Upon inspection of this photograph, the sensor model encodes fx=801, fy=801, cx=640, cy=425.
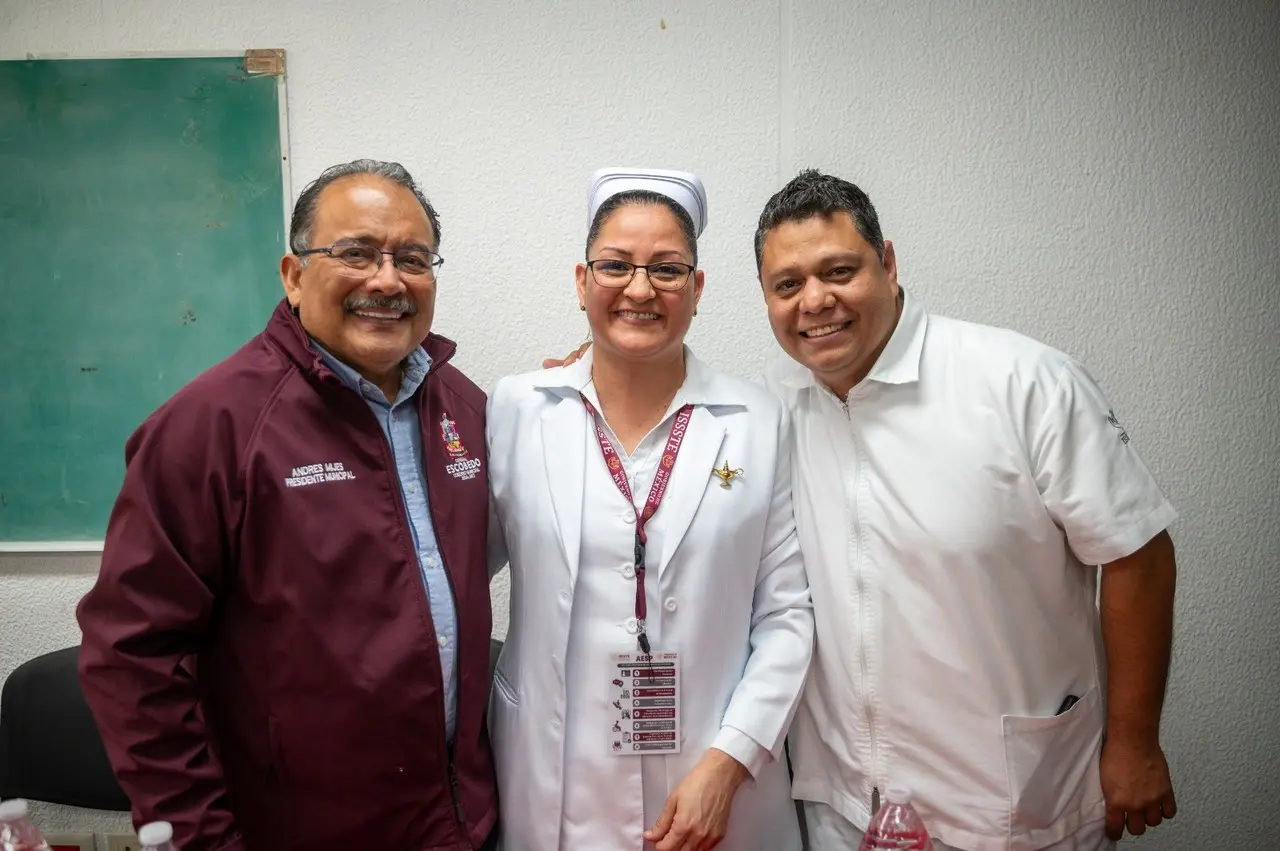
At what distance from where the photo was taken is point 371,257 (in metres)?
1.51

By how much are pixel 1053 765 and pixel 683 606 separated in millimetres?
824

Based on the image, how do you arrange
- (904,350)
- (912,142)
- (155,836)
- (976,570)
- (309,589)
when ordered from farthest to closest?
(912,142)
(904,350)
(976,570)
(309,589)
(155,836)

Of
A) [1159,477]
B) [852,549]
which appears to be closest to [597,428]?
[852,549]

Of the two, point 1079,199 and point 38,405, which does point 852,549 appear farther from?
point 38,405

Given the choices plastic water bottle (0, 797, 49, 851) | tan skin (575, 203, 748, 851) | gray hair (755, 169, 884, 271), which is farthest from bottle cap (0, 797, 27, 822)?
gray hair (755, 169, 884, 271)

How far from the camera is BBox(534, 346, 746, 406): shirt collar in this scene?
176 centimetres

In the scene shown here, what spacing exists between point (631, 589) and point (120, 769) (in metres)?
0.91

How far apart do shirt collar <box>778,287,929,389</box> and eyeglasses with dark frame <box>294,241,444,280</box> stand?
952 mm

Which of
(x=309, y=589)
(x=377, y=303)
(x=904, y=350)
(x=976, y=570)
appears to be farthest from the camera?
(x=904, y=350)

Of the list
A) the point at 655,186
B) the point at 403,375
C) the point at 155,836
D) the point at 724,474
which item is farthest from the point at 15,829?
the point at 655,186

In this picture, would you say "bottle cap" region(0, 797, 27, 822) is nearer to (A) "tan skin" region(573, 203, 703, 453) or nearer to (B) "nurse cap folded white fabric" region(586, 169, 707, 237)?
(A) "tan skin" region(573, 203, 703, 453)

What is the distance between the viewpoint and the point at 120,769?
1.29 m

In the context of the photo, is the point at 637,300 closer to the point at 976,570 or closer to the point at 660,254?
the point at 660,254

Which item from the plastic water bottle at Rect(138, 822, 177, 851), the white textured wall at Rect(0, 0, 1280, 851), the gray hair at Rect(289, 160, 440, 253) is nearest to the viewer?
the plastic water bottle at Rect(138, 822, 177, 851)
